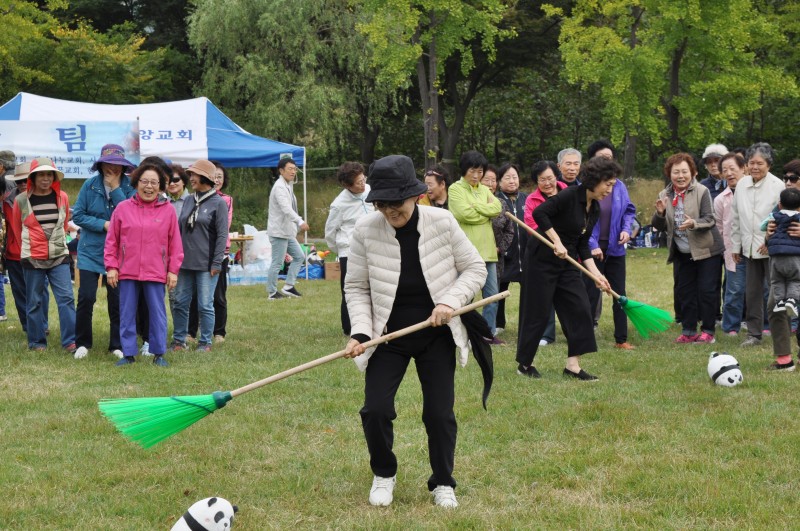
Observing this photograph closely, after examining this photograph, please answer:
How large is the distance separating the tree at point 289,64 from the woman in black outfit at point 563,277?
70.0 feet

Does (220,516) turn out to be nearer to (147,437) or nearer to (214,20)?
(147,437)

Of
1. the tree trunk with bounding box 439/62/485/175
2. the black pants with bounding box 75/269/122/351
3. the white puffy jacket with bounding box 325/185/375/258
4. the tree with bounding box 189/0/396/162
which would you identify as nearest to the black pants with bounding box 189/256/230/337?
the black pants with bounding box 75/269/122/351

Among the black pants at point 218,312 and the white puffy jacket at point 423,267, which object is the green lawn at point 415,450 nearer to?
the white puffy jacket at point 423,267

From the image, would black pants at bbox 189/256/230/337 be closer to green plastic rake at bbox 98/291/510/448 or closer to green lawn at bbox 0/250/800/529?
green lawn at bbox 0/250/800/529

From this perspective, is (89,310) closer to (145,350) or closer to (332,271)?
(145,350)

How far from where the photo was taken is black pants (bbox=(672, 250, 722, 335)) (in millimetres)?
10344

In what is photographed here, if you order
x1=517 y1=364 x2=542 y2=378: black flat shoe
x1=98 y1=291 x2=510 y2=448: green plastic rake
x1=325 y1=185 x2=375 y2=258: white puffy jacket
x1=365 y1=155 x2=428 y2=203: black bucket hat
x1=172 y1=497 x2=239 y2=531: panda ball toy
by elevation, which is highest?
x1=365 y1=155 x2=428 y2=203: black bucket hat

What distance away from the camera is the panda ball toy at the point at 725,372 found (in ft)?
25.2

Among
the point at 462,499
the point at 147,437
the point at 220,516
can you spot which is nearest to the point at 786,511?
the point at 462,499

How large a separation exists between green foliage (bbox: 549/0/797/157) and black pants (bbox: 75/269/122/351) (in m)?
16.7

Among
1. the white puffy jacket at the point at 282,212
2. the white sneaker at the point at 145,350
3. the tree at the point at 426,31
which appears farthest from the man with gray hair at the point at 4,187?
the tree at the point at 426,31

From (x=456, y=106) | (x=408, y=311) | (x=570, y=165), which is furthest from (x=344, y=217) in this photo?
(x=456, y=106)

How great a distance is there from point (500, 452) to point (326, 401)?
71.6 inches

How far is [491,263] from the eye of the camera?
34.2 ft
